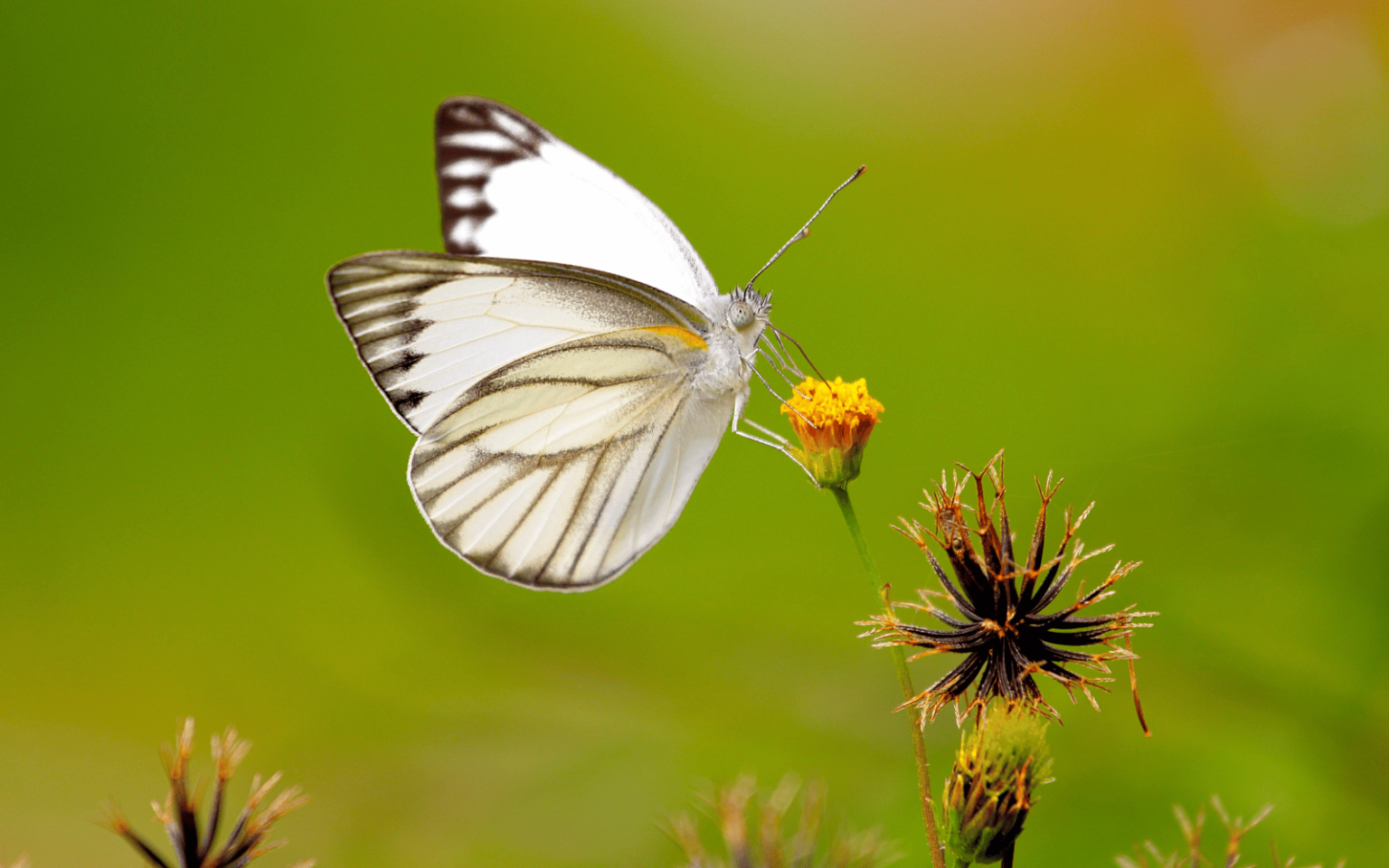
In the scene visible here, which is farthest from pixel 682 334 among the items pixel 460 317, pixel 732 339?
pixel 460 317

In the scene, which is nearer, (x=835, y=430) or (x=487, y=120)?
(x=835, y=430)

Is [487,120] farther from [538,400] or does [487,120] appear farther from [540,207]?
[538,400]

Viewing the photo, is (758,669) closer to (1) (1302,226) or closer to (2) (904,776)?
(2) (904,776)

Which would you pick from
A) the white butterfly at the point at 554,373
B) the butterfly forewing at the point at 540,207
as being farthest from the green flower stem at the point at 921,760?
the butterfly forewing at the point at 540,207

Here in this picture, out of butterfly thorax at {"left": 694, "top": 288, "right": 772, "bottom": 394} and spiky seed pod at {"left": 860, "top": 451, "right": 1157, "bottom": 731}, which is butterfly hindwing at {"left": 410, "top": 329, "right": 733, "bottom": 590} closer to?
butterfly thorax at {"left": 694, "top": 288, "right": 772, "bottom": 394}

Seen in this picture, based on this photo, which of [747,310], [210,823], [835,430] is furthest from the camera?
[747,310]

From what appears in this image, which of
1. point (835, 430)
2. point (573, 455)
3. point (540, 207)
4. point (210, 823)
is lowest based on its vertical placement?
point (210, 823)

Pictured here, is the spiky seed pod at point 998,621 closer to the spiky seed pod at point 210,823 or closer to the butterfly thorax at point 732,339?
the spiky seed pod at point 210,823
